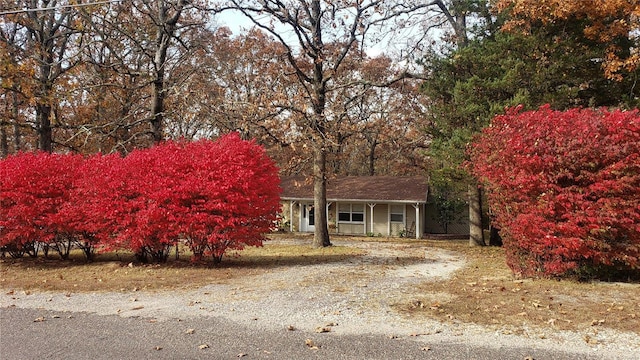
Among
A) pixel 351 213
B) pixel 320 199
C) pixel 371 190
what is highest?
pixel 371 190

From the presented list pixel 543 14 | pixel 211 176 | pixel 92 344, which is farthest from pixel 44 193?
pixel 543 14

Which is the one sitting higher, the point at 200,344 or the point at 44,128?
the point at 44,128

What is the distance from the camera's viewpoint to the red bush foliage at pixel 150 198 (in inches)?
404

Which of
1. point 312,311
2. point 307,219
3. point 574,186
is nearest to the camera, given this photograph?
point 312,311

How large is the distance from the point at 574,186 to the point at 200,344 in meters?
6.87

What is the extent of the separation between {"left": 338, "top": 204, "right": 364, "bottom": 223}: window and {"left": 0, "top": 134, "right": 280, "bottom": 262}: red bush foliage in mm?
15056

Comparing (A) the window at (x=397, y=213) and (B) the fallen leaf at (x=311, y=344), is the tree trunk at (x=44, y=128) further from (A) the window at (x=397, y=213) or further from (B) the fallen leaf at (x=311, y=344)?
(B) the fallen leaf at (x=311, y=344)

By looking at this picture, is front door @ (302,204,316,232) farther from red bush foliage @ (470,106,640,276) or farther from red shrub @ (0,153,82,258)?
red bush foliage @ (470,106,640,276)

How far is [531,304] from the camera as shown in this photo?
6.86 metres

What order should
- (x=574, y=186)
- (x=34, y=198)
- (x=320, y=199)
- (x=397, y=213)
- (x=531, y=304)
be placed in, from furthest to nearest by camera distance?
(x=397, y=213) → (x=320, y=199) → (x=34, y=198) → (x=574, y=186) → (x=531, y=304)

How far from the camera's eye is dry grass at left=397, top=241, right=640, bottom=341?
5.93 meters

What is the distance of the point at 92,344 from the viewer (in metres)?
5.07

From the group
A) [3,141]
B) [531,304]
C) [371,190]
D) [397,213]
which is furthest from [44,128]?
[531,304]

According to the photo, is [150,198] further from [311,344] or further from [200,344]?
[311,344]
